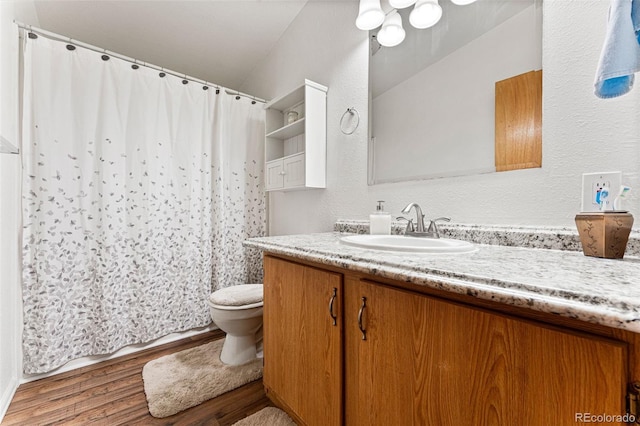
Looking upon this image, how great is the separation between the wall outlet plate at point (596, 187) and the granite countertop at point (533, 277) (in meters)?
0.16

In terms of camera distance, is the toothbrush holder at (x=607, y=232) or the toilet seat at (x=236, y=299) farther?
the toilet seat at (x=236, y=299)

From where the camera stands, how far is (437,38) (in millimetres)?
1246

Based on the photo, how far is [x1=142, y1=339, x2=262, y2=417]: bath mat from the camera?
134cm

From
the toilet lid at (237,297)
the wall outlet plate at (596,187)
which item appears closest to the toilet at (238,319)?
the toilet lid at (237,297)

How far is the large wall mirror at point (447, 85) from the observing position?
103 centimetres

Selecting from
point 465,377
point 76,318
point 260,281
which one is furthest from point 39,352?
point 465,377

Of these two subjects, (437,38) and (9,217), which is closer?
(437,38)

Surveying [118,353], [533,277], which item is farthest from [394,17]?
[118,353]

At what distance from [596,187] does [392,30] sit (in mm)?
1162

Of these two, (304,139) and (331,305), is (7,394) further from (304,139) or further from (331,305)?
(304,139)

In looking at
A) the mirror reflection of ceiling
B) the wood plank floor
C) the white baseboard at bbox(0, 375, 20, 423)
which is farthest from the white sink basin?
the white baseboard at bbox(0, 375, 20, 423)

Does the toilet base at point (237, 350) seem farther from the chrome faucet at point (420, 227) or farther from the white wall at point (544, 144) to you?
the chrome faucet at point (420, 227)

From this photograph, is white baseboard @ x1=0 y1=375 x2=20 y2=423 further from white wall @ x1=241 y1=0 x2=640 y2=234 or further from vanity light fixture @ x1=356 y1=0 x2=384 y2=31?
vanity light fixture @ x1=356 y1=0 x2=384 y2=31

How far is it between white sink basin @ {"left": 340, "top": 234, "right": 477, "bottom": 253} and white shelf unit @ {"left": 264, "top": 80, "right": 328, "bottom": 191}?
2.42 ft
